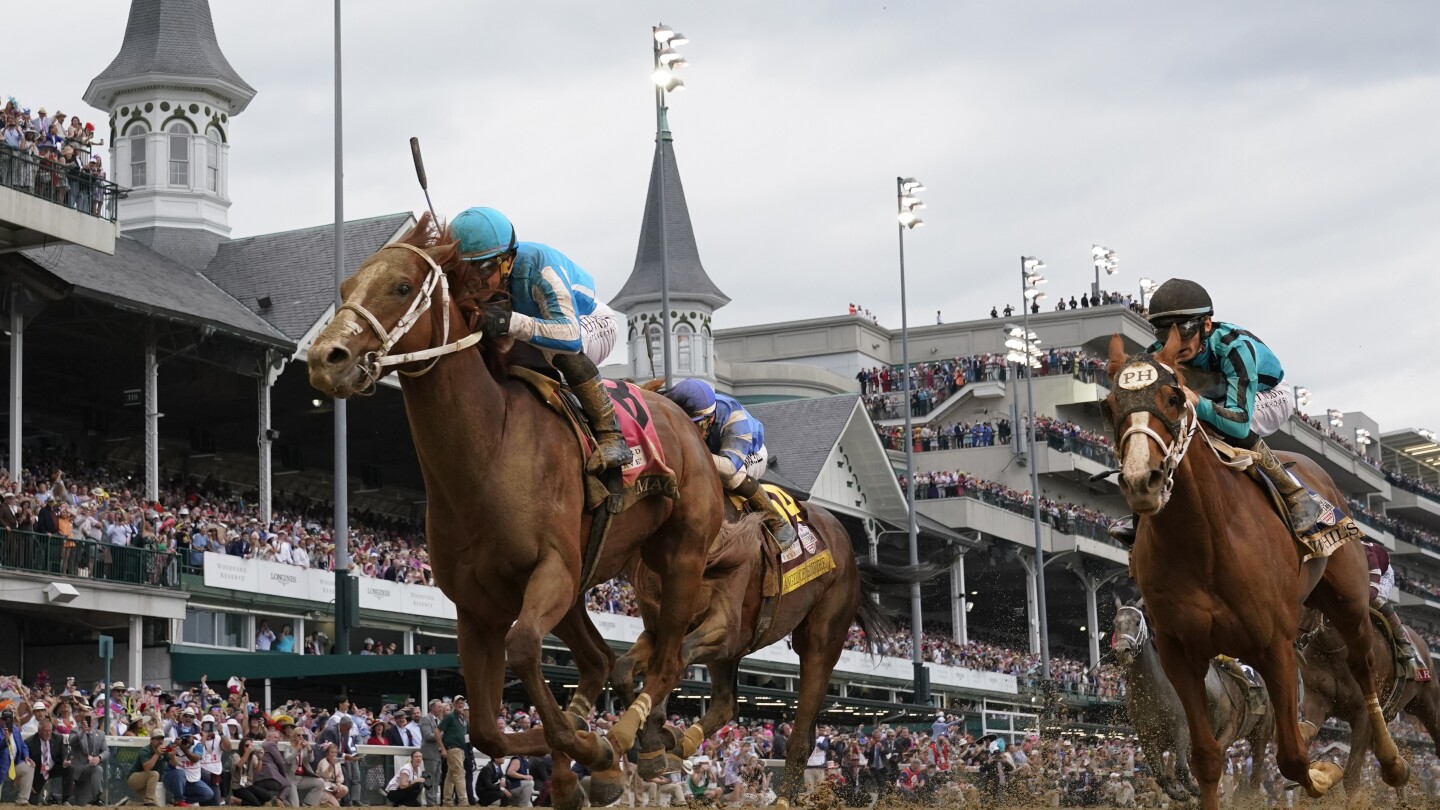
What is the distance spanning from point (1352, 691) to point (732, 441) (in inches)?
208

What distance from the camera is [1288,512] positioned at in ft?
32.8

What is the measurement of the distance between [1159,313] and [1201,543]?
1.52m

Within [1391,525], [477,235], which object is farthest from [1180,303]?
[1391,525]

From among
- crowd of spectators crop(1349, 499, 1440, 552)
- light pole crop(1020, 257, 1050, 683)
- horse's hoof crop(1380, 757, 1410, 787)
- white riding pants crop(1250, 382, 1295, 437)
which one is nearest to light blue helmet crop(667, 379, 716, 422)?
white riding pants crop(1250, 382, 1295, 437)

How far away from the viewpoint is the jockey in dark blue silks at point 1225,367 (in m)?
9.89

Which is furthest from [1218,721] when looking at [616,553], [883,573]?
[616,553]

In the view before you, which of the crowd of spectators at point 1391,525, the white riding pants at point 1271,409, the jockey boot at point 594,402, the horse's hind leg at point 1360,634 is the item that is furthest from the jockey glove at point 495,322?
the crowd of spectators at point 1391,525

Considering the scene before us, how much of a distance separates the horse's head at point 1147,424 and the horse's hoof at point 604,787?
8.68 ft

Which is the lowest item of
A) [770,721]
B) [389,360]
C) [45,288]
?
[770,721]

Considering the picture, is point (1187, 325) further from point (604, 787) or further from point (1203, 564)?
point (604, 787)

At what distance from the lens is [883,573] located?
616 inches

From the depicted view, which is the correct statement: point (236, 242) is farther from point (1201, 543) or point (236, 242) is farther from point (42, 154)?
point (1201, 543)

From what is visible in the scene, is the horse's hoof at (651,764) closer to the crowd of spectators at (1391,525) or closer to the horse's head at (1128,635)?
the horse's head at (1128,635)

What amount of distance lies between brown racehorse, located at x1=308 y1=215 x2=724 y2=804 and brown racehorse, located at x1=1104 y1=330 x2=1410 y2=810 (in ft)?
8.75
